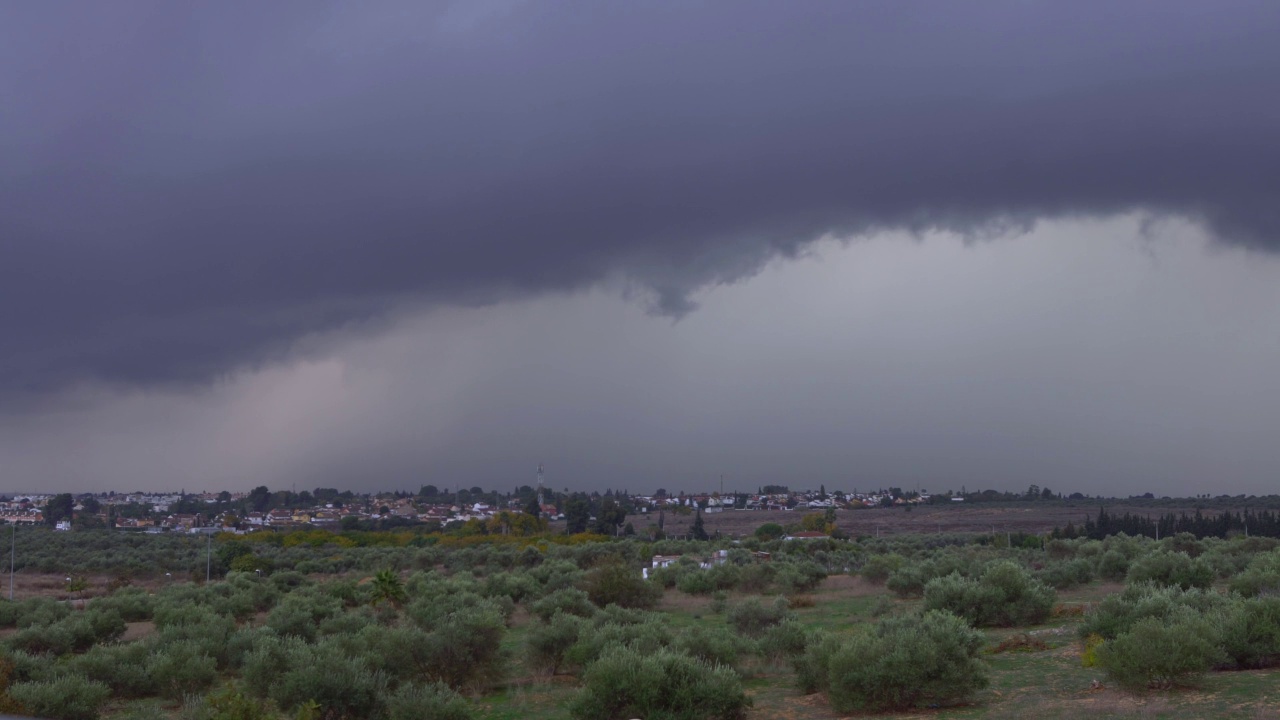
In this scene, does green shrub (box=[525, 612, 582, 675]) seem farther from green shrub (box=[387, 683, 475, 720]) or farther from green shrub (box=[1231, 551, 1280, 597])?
green shrub (box=[1231, 551, 1280, 597])

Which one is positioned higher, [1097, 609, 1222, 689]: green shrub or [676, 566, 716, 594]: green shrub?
[1097, 609, 1222, 689]: green shrub

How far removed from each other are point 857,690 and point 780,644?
6271mm

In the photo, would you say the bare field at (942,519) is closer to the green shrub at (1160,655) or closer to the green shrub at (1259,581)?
the green shrub at (1259,581)

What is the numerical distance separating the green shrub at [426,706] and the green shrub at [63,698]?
6.07 meters

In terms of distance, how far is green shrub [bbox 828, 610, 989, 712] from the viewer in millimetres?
16641

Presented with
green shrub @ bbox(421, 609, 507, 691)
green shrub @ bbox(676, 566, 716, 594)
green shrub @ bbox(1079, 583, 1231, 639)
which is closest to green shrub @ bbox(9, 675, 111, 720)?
green shrub @ bbox(421, 609, 507, 691)

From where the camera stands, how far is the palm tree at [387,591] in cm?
3625

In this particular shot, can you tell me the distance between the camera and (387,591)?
119 feet

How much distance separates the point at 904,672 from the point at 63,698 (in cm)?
1526

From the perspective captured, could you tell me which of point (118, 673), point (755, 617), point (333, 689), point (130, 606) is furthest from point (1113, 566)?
point (130, 606)

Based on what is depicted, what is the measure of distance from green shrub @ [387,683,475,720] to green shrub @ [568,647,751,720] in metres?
1.98

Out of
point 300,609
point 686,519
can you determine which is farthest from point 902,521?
point 300,609

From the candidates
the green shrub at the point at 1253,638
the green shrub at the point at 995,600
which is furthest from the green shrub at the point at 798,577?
the green shrub at the point at 1253,638

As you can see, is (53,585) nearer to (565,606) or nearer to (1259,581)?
(565,606)
